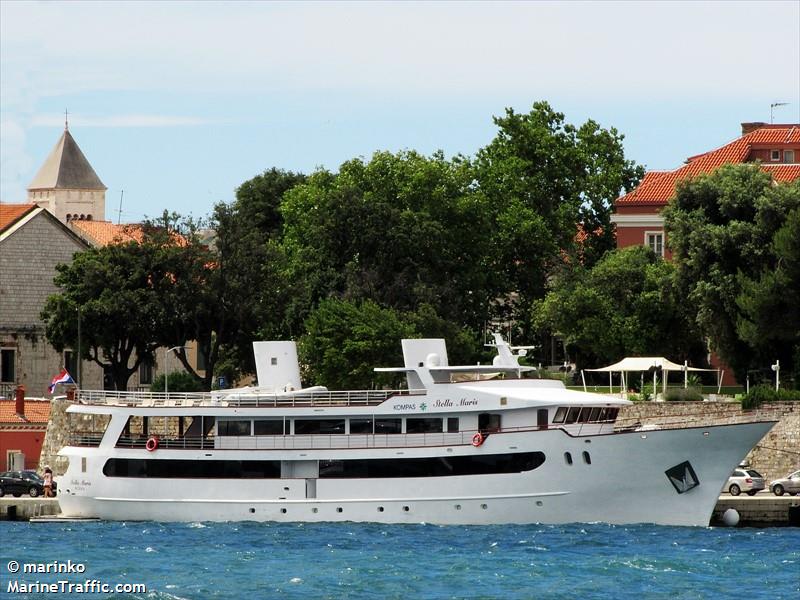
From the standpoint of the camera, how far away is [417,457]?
58.5m

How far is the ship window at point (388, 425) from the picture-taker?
2323 inches

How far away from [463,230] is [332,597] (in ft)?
150

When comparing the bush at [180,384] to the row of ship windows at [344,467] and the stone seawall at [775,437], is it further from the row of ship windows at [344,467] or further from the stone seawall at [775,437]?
the row of ship windows at [344,467]

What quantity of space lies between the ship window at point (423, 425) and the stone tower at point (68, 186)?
101 meters

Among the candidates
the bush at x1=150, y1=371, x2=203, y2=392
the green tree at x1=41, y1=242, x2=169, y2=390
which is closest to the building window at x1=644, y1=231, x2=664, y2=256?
the bush at x1=150, y1=371, x2=203, y2=392

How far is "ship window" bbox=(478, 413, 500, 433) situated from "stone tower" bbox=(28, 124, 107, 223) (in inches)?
4010

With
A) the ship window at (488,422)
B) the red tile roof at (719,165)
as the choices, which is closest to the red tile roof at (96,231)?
the red tile roof at (719,165)

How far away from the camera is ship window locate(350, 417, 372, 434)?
5912cm

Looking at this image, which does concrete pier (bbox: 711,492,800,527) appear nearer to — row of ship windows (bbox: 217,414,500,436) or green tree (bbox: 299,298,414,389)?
row of ship windows (bbox: 217,414,500,436)

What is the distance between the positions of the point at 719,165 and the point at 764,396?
23210 mm

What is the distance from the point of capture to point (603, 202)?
101625mm

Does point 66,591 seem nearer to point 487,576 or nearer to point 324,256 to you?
point 487,576

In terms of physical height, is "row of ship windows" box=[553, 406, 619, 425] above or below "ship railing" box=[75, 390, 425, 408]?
below

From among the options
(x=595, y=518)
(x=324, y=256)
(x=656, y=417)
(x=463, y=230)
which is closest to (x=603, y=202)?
(x=463, y=230)
